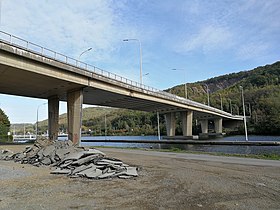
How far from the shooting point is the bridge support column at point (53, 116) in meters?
43.9

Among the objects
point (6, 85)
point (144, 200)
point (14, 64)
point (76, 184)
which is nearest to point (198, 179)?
point (144, 200)

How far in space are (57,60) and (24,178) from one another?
2170 cm

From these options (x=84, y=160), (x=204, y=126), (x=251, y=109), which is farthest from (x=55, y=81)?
(x=251, y=109)

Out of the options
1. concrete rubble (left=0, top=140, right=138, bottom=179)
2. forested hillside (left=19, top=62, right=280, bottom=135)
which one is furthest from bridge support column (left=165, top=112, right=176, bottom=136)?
concrete rubble (left=0, top=140, right=138, bottom=179)

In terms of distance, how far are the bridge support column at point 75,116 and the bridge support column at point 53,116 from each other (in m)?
8.59

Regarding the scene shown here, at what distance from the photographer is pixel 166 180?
9953 millimetres

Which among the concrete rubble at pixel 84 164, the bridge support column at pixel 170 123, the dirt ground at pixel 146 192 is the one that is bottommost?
the dirt ground at pixel 146 192

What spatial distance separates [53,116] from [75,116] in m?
10.8

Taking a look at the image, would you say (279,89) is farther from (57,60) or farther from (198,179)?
(198,179)

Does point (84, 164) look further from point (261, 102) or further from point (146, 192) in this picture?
point (261, 102)

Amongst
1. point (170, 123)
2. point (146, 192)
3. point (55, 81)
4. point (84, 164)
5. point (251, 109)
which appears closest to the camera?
point (146, 192)

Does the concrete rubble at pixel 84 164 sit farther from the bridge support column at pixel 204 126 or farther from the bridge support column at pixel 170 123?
the bridge support column at pixel 204 126

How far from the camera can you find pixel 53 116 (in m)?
44.1

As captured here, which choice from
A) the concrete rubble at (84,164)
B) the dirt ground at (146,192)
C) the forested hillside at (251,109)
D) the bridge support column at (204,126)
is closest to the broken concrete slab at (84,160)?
the concrete rubble at (84,164)
